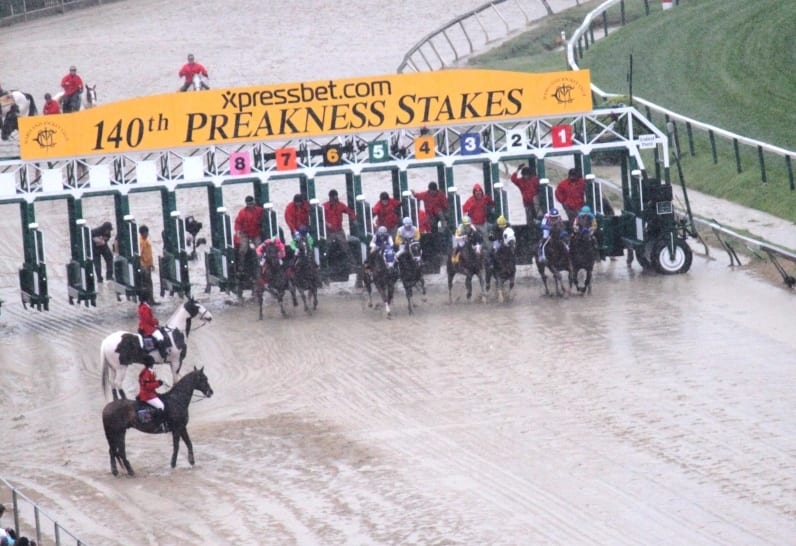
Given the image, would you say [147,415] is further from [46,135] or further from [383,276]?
[46,135]

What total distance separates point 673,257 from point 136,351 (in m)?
8.04

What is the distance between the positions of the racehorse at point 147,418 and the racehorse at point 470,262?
680 centimetres

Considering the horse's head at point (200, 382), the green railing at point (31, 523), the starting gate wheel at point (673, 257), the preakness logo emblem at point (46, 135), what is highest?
the preakness logo emblem at point (46, 135)

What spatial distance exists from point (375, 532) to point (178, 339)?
17.1ft

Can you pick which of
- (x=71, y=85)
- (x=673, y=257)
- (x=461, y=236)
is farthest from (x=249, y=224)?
(x=71, y=85)

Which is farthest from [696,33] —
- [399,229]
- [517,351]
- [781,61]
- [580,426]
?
[580,426]

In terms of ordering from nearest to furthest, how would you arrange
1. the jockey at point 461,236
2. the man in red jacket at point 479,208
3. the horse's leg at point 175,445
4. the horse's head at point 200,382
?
the horse's leg at point 175,445 → the horse's head at point 200,382 → the jockey at point 461,236 → the man in red jacket at point 479,208

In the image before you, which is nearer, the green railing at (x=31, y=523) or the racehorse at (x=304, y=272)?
the green railing at (x=31, y=523)

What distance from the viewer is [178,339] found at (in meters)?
17.8

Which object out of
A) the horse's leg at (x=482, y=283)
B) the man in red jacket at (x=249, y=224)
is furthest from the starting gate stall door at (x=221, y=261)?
the horse's leg at (x=482, y=283)

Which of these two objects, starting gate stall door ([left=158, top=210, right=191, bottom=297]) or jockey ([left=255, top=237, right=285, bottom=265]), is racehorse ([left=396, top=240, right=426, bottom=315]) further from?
starting gate stall door ([left=158, top=210, right=191, bottom=297])

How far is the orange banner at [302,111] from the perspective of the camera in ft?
73.0

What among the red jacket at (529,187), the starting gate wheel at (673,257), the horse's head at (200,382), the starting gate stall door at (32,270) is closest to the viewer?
the horse's head at (200,382)

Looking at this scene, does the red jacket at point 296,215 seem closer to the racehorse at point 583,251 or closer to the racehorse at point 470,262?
the racehorse at point 470,262
